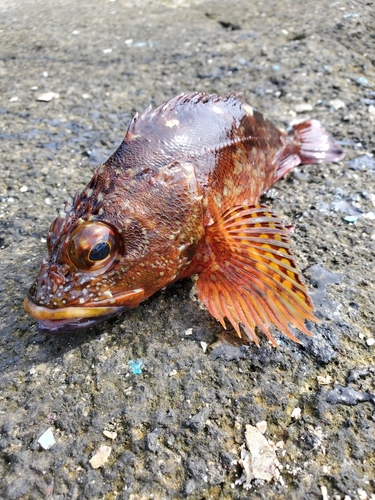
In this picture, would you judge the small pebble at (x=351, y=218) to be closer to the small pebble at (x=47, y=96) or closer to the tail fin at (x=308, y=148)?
the tail fin at (x=308, y=148)

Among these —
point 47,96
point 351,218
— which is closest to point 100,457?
point 351,218

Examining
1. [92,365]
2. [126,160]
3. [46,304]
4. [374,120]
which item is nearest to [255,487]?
[92,365]

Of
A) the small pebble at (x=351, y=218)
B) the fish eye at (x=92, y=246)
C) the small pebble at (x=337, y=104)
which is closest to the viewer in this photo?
the fish eye at (x=92, y=246)

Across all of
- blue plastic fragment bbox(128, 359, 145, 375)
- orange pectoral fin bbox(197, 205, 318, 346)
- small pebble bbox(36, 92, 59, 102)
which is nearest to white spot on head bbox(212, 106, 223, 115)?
orange pectoral fin bbox(197, 205, 318, 346)

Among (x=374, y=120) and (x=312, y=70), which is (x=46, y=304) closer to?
(x=374, y=120)

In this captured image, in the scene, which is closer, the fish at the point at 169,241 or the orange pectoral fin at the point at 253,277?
the fish at the point at 169,241

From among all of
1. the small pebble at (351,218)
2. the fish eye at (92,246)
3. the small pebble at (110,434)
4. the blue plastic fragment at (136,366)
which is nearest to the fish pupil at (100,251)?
the fish eye at (92,246)

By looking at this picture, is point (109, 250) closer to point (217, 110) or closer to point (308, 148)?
point (217, 110)

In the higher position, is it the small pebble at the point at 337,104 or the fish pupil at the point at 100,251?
the fish pupil at the point at 100,251

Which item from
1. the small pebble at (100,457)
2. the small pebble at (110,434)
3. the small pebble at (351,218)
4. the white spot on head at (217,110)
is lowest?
the small pebble at (100,457)
